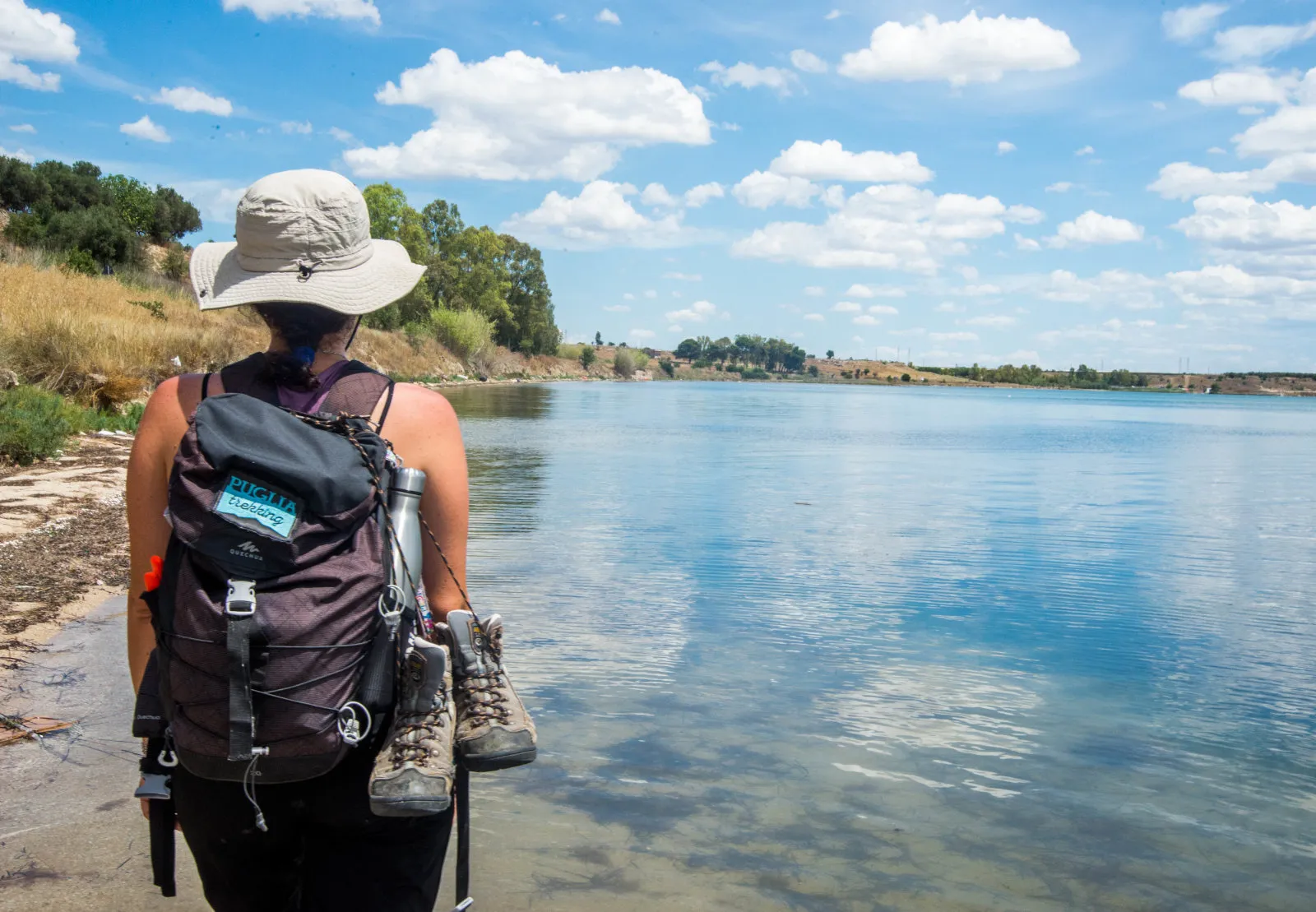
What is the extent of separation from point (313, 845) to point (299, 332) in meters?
0.90

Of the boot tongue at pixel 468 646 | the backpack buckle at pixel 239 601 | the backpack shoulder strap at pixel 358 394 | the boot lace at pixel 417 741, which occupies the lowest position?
the boot lace at pixel 417 741

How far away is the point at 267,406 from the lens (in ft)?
5.83

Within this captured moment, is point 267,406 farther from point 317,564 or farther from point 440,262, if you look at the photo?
point 440,262

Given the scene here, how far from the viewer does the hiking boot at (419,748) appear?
5.62 ft

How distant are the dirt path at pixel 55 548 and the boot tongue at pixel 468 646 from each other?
5028mm

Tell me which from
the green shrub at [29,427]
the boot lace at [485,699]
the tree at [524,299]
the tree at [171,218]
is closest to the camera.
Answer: the boot lace at [485,699]

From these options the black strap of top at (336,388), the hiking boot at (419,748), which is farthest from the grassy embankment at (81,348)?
the hiking boot at (419,748)

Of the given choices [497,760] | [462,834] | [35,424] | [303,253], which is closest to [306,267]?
[303,253]

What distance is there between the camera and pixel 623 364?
14388 centimetres

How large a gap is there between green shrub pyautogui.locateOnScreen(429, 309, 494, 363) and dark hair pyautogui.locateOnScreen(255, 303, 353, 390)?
7724 cm

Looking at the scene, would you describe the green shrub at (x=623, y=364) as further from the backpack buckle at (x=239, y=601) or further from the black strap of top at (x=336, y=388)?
the backpack buckle at (x=239, y=601)

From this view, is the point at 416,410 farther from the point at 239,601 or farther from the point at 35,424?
the point at 35,424

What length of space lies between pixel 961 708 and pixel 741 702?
4.31 feet

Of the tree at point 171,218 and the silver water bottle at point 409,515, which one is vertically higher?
the tree at point 171,218
